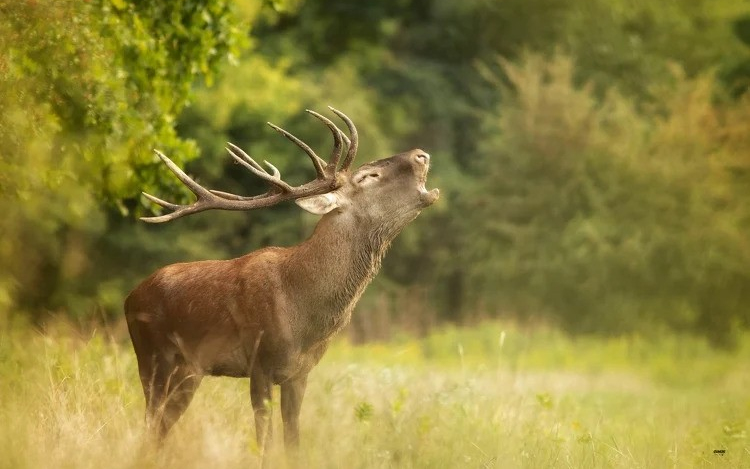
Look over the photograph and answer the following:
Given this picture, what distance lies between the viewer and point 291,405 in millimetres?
A: 7980

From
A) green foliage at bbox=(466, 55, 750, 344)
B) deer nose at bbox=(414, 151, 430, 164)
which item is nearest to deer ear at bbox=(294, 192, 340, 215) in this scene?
deer nose at bbox=(414, 151, 430, 164)

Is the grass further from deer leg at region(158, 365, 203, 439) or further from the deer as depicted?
the deer

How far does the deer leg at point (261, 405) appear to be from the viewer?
7.54m

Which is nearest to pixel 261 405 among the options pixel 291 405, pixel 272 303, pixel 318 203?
pixel 291 405

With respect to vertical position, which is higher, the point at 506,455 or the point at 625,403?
the point at 506,455

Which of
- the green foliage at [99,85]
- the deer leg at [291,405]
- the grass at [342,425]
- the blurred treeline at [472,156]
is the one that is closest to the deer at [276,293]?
the deer leg at [291,405]

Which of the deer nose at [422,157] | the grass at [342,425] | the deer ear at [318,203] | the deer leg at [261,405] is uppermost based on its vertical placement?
the deer nose at [422,157]

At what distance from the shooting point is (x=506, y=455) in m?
8.12

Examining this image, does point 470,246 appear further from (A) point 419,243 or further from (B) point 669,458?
(B) point 669,458

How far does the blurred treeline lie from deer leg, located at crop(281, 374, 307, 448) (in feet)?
12.3

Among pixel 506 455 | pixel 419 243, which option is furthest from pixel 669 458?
pixel 419 243

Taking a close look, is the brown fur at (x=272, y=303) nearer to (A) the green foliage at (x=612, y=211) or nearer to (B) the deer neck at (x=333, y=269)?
(B) the deer neck at (x=333, y=269)

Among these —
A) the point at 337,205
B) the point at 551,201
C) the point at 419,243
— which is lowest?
the point at 419,243

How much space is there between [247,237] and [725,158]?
1014 cm
